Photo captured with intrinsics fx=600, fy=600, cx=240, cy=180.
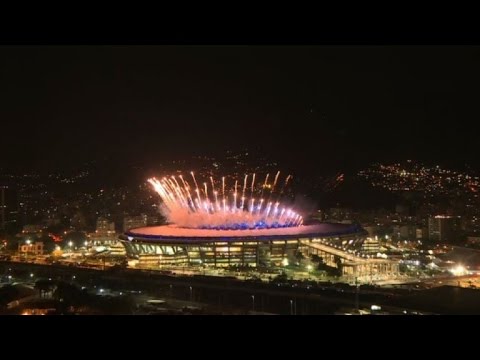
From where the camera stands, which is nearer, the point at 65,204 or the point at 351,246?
the point at 351,246

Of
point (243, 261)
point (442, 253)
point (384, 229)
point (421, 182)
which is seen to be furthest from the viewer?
point (421, 182)

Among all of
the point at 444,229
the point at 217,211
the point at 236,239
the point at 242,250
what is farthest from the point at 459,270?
the point at 217,211

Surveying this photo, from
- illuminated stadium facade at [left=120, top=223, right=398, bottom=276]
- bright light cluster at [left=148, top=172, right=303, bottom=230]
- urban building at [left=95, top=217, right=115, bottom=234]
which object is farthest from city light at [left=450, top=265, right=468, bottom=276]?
urban building at [left=95, top=217, right=115, bottom=234]

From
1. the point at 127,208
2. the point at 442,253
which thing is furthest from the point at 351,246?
the point at 127,208

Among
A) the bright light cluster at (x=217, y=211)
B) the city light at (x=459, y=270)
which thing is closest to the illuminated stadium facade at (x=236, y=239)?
the bright light cluster at (x=217, y=211)

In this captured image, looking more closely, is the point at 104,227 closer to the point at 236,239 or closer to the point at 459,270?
the point at 236,239
